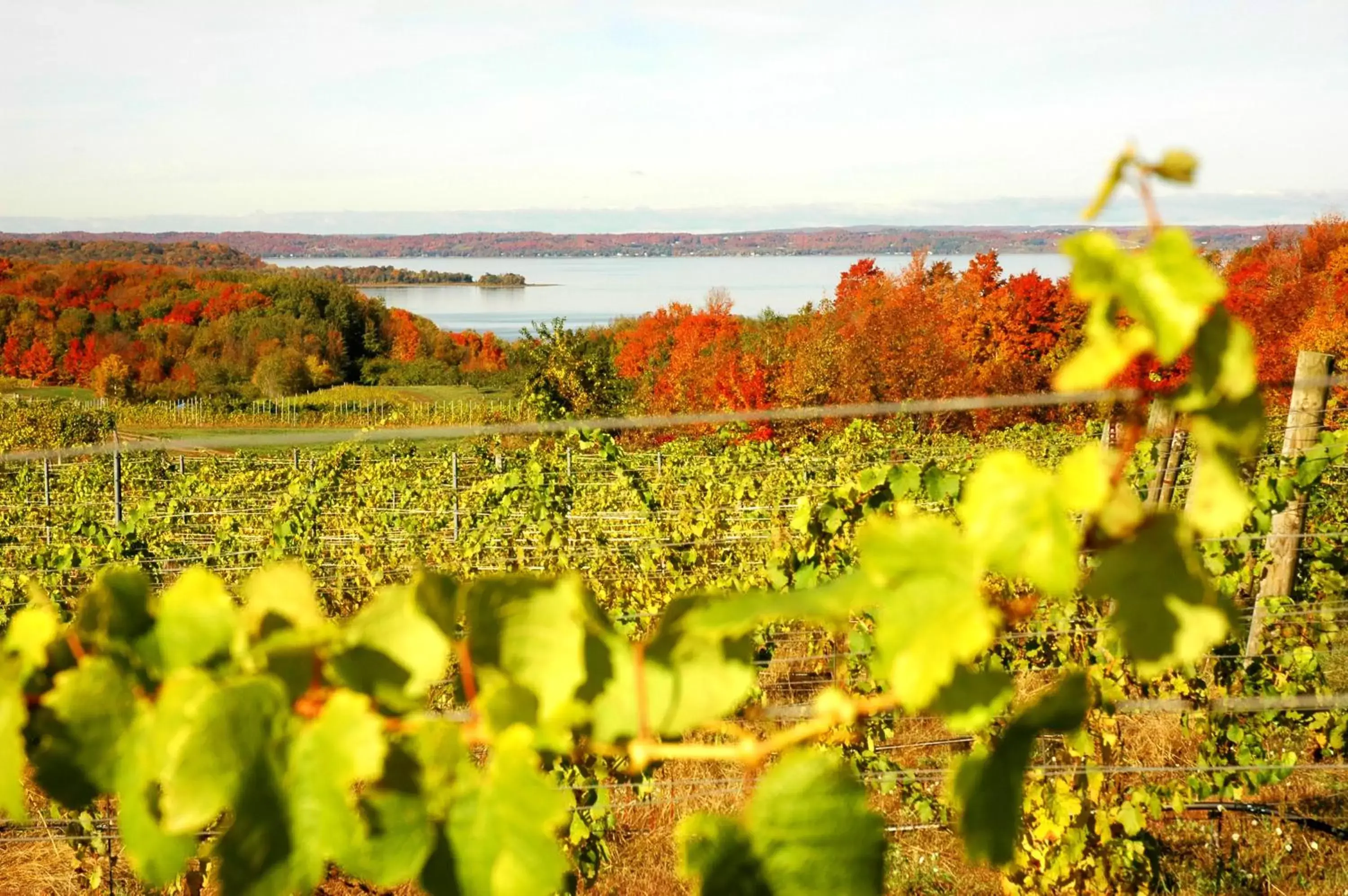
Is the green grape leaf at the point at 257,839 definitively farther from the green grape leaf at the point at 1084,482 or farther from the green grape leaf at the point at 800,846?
the green grape leaf at the point at 1084,482

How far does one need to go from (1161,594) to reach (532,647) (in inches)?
13.4

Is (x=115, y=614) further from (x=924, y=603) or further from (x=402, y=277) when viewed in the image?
(x=402, y=277)

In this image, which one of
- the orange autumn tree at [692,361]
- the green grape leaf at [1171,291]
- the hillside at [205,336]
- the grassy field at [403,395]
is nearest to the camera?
the green grape leaf at [1171,291]

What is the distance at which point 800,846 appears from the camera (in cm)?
56

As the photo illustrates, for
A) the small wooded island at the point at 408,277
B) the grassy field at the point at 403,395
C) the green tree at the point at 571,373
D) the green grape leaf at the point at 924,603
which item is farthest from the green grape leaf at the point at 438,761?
the small wooded island at the point at 408,277

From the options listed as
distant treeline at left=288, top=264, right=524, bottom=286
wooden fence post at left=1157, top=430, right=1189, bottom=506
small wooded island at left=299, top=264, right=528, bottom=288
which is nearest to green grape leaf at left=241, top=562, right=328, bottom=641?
wooden fence post at left=1157, top=430, right=1189, bottom=506

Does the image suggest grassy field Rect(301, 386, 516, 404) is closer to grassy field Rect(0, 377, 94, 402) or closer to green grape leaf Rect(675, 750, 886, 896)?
grassy field Rect(0, 377, 94, 402)

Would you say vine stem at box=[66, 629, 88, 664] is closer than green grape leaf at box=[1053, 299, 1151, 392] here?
No

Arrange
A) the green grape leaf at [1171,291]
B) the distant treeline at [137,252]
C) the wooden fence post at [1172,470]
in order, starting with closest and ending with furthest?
the green grape leaf at [1171,291]
the wooden fence post at [1172,470]
the distant treeline at [137,252]

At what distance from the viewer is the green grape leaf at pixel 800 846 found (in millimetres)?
559

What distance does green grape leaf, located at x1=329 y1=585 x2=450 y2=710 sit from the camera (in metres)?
0.58

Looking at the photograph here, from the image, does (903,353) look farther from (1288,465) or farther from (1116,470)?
(1116,470)

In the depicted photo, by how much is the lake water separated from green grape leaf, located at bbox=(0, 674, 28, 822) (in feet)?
363

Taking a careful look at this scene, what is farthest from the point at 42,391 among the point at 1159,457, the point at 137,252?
the point at 1159,457
